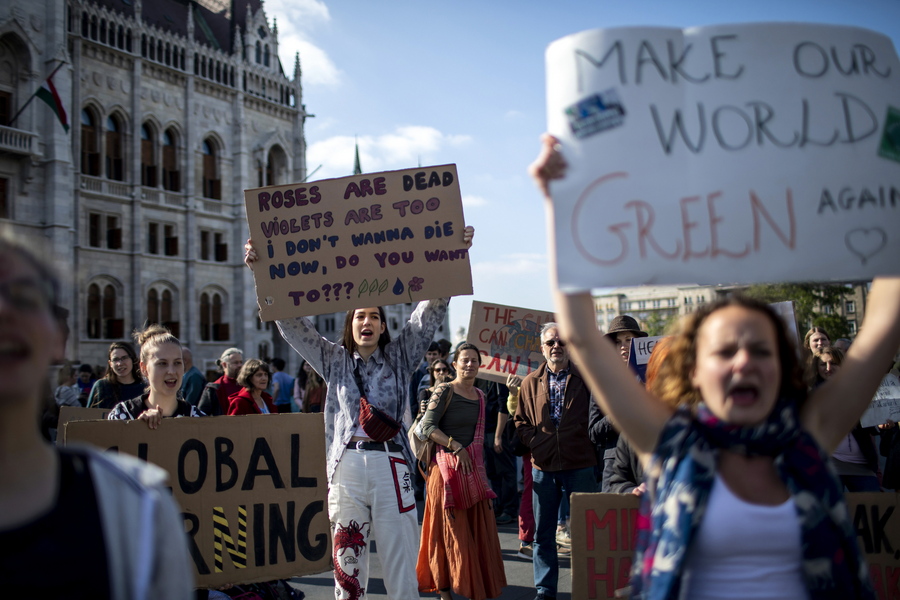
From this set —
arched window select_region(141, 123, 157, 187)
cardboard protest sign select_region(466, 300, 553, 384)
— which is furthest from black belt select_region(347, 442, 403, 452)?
arched window select_region(141, 123, 157, 187)

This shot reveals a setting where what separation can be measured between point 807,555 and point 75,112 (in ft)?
107

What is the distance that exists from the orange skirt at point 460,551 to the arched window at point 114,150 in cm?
3026

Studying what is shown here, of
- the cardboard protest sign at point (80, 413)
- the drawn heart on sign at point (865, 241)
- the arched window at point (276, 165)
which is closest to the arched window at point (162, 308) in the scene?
the arched window at point (276, 165)

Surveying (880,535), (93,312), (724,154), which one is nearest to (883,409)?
(880,535)

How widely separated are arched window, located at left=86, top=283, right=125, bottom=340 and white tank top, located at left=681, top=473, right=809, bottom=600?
103 ft

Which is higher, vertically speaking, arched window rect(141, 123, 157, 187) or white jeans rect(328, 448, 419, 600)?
arched window rect(141, 123, 157, 187)

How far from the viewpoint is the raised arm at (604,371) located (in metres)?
1.86

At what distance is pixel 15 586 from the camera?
1.17m

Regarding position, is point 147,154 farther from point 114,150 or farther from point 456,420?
point 456,420

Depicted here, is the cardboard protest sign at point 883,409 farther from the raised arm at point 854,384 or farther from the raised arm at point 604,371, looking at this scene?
the raised arm at point 604,371

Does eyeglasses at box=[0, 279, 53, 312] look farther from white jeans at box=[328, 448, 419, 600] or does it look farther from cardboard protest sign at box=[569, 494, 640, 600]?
white jeans at box=[328, 448, 419, 600]

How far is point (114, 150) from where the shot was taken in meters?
31.0

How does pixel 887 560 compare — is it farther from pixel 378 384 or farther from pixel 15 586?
pixel 15 586

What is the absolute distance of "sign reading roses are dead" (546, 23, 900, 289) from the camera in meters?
1.94
